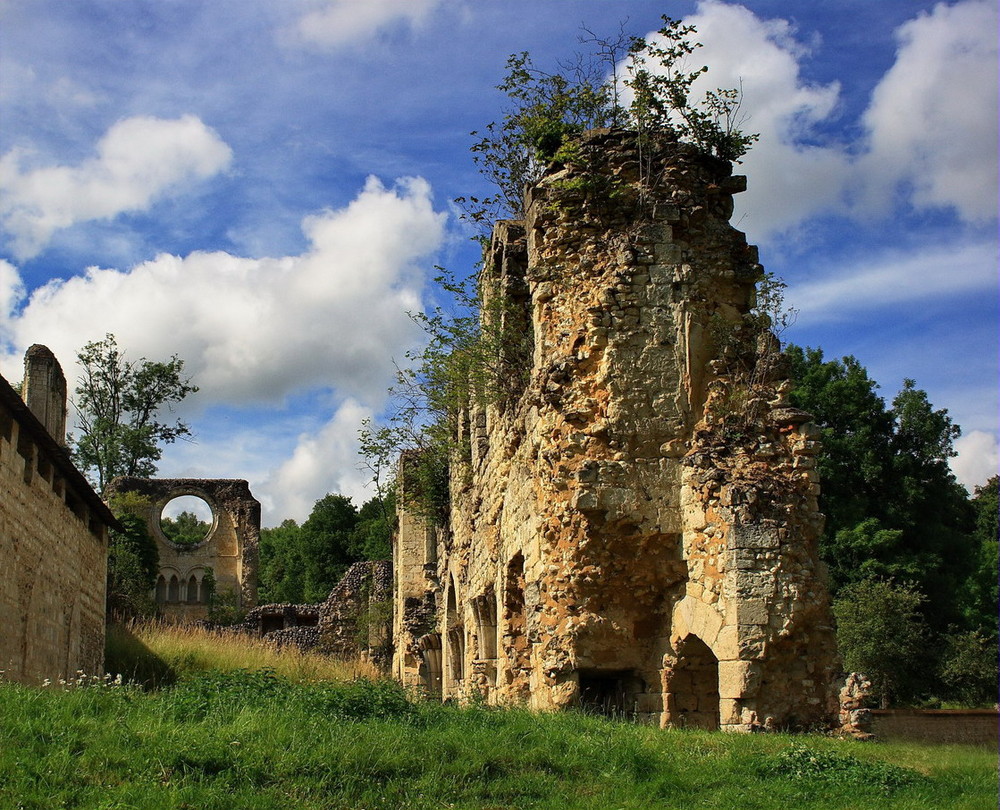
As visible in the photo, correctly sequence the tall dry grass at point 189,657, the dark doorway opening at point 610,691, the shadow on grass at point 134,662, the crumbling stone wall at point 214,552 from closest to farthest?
the dark doorway opening at point 610,691 → the tall dry grass at point 189,657 → the shadow on grass at point 134,662 → the crumbling stone wall at point 214,552

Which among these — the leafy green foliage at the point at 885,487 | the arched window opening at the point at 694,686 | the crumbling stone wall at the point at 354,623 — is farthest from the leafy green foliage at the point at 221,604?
the arched window opening at the point at 694,686

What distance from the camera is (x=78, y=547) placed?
65.6ft

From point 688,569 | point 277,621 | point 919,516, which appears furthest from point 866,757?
point 277,621

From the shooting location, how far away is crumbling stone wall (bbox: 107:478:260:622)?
123 ft

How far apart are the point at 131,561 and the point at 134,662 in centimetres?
1230

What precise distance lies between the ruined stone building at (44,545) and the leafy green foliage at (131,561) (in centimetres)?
753

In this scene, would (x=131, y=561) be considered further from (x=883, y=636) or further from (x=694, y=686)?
(x=694, y=686)

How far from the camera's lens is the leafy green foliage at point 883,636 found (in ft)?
76.9

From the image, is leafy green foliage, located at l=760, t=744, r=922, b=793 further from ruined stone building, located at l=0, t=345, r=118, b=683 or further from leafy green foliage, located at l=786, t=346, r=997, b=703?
leafy green foliage, located at l=786, t=346, r=997, b=703

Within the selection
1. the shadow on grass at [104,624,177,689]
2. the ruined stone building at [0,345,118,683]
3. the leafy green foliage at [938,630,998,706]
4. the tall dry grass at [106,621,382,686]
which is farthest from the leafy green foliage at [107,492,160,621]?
the leafy green foliage at [938,630,998,706]

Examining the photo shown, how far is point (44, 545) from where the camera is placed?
54.4 feet

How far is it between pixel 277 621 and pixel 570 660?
25224 millimetres

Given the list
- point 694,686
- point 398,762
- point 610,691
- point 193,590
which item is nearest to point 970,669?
point 610,691

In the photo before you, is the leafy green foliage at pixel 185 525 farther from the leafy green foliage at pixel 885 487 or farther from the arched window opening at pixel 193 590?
the leafy green foliage at pixel 885 487
